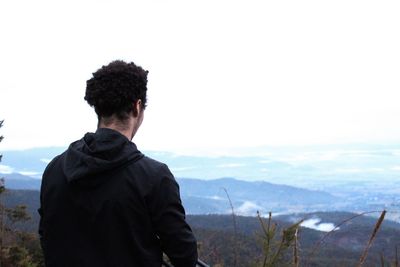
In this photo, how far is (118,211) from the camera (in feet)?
5.64

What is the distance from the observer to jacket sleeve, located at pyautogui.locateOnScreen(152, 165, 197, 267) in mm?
1713

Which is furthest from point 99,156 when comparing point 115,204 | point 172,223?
point 172,223

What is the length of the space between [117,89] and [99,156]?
0.26 meters

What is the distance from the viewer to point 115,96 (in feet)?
5.97

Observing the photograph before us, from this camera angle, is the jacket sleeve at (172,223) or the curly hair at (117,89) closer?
the jacket sleeve at (172,223)

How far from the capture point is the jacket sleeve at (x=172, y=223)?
1.71m

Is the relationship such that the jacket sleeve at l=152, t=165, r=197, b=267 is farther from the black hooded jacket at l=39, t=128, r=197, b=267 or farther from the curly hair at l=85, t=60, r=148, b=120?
the curly hair at l=85, t=60, r=148, b=120

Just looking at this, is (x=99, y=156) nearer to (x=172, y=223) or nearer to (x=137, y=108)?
(x=137, y=108)

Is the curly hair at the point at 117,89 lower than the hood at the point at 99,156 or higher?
higher

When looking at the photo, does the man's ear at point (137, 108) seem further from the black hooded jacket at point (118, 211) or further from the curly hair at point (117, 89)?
the black hooded jacket at point (118, 211)

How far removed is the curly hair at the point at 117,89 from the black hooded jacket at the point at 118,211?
0.09m

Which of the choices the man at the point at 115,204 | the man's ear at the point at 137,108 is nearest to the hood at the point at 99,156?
the man at the point at 115,204

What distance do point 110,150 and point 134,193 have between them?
0.17m

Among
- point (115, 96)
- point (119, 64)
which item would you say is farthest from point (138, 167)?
point (119, 64)
